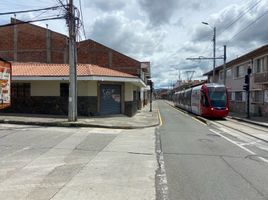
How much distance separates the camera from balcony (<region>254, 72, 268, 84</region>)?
3409 cm

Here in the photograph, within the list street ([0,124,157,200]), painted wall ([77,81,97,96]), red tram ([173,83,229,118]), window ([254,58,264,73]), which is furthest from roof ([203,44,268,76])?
street ([0,124,157,200])

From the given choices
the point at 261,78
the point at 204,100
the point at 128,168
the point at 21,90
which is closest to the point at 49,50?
the point at 21,90

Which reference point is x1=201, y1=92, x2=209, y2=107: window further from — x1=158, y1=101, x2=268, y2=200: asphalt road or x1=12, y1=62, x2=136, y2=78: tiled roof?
x1=158, y1=101, x2=268, y2=200: asphalt road

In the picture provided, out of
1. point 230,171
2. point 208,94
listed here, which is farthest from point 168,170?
point 208,94

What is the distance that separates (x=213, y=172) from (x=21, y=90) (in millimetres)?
20937

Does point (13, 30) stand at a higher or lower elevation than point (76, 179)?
higher

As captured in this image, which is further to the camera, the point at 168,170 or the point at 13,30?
the point at 13,30

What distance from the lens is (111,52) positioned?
46.4 metres

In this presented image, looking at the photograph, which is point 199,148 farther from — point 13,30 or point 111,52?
point 13,30

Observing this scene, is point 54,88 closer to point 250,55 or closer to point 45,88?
point 45,88

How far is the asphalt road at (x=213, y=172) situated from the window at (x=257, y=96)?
2328 centimetres

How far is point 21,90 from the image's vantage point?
91.4 feet

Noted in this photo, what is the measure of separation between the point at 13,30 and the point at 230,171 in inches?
1664

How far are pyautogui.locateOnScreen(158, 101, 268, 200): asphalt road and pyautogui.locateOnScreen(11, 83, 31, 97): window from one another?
15.3 metres
